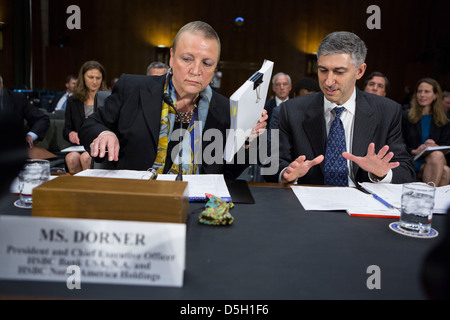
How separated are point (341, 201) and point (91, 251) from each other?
0.84 metres

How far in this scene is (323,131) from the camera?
190cm

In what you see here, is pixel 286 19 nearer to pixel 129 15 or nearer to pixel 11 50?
pixel 129 15

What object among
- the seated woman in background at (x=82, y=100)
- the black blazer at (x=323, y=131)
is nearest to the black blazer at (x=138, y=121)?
the black blazer at (x=323, y=131)

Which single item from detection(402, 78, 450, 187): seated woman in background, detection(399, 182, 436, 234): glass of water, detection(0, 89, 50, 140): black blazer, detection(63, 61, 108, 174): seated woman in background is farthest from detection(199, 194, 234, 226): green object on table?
detection(402, 78, 450, 187): seated woman in background

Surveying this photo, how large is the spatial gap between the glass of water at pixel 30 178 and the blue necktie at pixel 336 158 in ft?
3.94

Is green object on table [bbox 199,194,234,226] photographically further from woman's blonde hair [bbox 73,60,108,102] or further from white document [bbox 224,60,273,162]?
woman's blonde hair [bbox 73,60,108,102]

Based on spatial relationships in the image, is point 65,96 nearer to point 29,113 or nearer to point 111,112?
point 29,113

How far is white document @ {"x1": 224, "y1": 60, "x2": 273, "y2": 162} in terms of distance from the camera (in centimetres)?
122

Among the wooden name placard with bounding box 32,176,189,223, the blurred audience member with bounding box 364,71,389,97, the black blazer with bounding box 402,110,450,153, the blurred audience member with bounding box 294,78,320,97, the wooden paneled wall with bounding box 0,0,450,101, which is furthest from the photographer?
the wooden paneled wall with bounding box 0,0,450,101

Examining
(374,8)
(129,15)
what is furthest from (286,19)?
(129,15)

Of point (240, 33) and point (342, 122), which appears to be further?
point (240, 33)

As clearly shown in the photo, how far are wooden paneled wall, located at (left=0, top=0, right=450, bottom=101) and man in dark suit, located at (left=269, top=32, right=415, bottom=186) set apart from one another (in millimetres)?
7856

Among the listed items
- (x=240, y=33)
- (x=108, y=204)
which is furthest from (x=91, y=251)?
(x=240, y=33)

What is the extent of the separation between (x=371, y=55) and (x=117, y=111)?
8.94 metres
